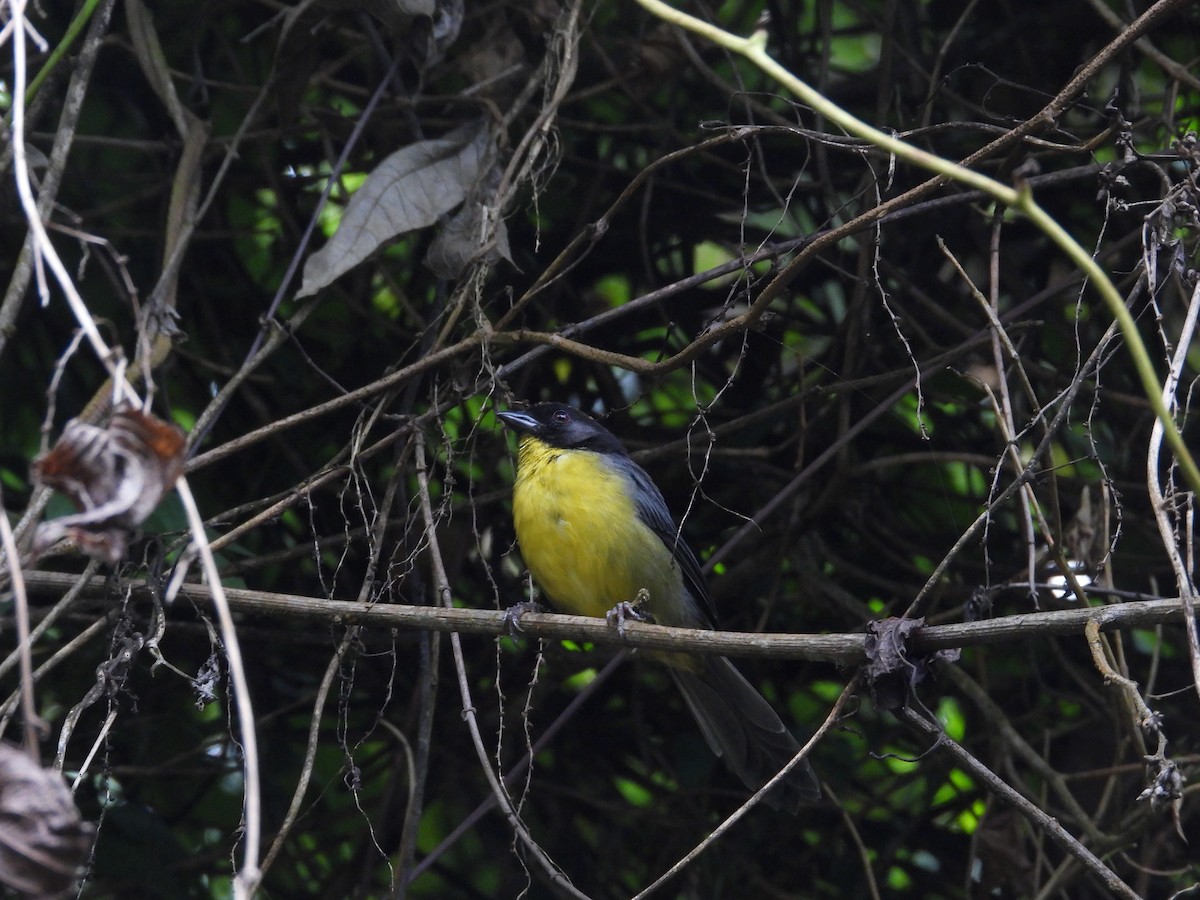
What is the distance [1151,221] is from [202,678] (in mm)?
2327

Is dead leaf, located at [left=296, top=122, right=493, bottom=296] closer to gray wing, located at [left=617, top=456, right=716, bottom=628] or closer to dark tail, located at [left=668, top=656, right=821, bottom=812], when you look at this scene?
gray wing, located at [left=617, top=456, right=716, bottom=628]

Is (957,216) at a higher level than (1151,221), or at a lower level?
lower

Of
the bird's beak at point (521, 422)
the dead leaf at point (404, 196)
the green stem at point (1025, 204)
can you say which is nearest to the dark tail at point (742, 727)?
the bird's beak at point (521, 422)

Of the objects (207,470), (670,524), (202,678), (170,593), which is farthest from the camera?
(207,470)

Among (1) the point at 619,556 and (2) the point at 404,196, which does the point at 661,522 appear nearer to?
(1) the point at 619,556

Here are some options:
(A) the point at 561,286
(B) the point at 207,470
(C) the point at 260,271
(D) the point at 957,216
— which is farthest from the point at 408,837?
(D) the point at 957,216

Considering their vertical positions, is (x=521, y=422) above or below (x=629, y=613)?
above

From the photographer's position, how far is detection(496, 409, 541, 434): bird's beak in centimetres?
435

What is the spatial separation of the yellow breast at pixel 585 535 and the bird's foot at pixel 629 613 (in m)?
0.08

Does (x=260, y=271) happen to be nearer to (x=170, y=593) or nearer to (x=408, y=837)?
(x=408, y=837)

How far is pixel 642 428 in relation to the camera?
16.6 feet

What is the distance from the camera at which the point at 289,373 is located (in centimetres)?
486

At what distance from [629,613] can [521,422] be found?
79 centimetres

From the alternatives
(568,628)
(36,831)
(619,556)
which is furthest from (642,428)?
(36,831)
